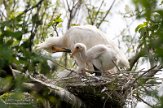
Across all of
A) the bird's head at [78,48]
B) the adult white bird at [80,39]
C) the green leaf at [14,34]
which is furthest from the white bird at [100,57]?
the green leaf at [14,34]

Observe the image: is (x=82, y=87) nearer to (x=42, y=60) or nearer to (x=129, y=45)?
(x=42, y=60)

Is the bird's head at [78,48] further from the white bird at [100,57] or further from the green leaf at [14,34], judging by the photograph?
the green leaf at [14,34]

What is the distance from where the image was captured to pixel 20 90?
3.82ft

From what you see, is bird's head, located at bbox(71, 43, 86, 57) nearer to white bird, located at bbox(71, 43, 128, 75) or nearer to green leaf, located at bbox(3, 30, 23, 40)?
white bird, located at bbox(71, 43, 128, 75)

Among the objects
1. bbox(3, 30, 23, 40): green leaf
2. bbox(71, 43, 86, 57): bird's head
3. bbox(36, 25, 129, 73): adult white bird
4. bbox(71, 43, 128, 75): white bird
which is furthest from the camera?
bbox(36, 25, 129, 73): adult white bird

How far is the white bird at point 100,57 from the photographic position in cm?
555

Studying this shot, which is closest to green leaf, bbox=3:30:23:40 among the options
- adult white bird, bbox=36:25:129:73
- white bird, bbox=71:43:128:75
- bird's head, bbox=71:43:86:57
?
white bird, bbox=71:43:128:75

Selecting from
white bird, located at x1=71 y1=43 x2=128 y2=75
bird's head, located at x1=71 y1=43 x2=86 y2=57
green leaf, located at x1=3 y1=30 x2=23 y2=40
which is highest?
green leaf, located at x1=3 y1=30 x2=23 y2=40

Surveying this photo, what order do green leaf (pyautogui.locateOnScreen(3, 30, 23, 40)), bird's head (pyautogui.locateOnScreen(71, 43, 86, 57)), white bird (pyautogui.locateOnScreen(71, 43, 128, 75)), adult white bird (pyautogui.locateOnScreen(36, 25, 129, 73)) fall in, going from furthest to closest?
adult white bird (pyautogui.locateOnScreen(36, 25, 129, 73)) → bird's head (pyautogui.locateOnScreen(71, 43, 86, 57)) → white bird (pyautogui.locateOnScreen(71, 43, 128, 75)) → green leaf (pyautogui.locateOnScreen(3, 30, 23, 40))

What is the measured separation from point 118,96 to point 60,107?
82cm

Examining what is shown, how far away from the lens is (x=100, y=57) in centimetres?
559

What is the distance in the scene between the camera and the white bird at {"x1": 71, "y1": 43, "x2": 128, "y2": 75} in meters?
5.55

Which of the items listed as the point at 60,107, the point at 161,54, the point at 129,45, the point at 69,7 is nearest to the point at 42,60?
the point at 161,54

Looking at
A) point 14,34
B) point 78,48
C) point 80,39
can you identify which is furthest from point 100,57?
point 14,34
